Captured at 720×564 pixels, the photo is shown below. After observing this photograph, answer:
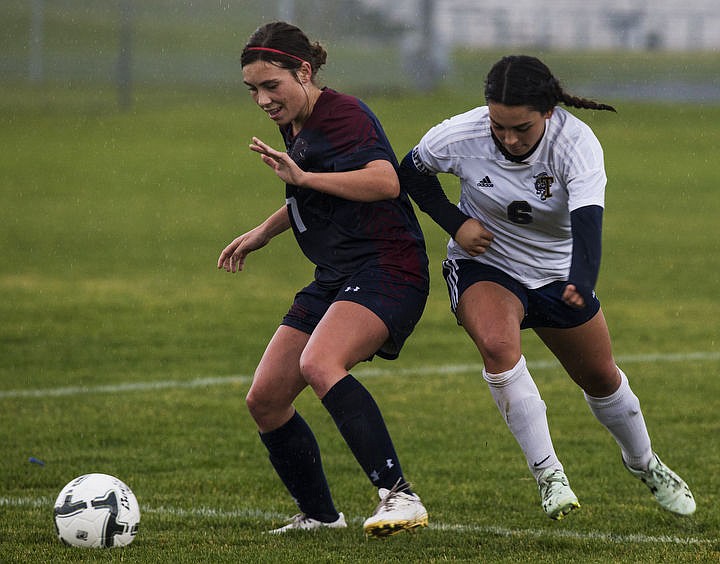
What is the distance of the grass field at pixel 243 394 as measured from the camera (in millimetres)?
5461

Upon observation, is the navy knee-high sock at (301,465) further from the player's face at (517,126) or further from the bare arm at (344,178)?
the player's face at (517,126)

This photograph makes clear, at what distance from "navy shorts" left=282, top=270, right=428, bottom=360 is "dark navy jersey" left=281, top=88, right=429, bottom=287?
4 cm

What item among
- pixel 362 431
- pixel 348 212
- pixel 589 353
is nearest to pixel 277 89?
pixel 348 212

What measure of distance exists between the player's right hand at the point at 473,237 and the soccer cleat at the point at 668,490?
1.29 m

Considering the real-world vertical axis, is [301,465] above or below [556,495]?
below

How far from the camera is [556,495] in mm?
4922

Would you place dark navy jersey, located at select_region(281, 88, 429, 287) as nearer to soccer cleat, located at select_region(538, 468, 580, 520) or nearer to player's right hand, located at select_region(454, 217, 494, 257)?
player's right hand, located at select_region(454, 217, 494, 257)

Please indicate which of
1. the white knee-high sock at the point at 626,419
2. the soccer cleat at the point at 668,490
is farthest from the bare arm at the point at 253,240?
the soccer cleat at the point at 668,490

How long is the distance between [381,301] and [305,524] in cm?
120

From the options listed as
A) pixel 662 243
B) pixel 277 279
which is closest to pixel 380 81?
pixel 662 243

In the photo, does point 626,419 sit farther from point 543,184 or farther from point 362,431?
point 362,431

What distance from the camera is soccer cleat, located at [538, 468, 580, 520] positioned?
4879mm

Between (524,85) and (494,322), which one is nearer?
(524,85)

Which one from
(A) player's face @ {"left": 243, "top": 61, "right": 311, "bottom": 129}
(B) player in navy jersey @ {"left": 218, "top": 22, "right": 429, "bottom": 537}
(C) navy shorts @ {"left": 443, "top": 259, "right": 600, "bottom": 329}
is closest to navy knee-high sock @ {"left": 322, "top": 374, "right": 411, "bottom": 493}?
(B) player in navy jersey @ {"left": 218, "top": 22, "right": 429, "bottom": 537}
